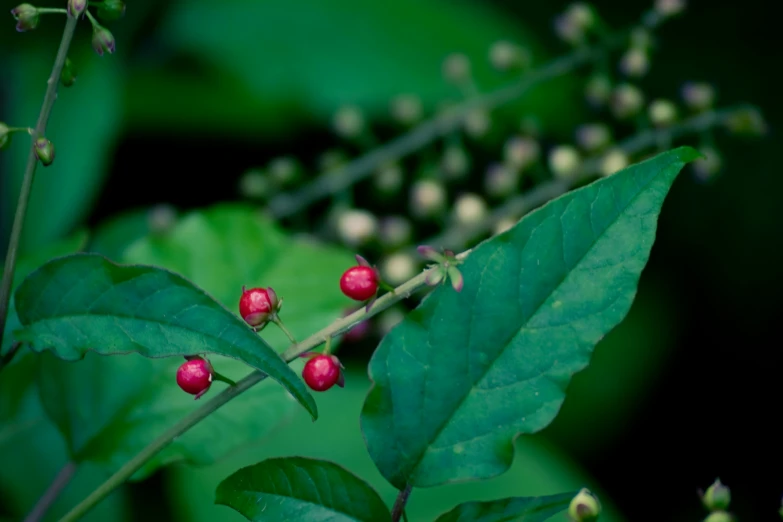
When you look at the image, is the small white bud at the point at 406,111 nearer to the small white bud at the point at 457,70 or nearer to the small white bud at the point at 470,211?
the small white bud at the point at 457,70

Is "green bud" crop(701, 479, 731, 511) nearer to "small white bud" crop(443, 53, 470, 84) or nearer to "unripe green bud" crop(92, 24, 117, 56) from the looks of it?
"unripe green bud" crop(92, 24, 117, 56)

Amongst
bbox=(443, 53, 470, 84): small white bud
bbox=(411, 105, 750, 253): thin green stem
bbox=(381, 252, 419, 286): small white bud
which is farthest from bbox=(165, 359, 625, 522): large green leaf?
bbox=(443, 53, 470, 84): small white bud

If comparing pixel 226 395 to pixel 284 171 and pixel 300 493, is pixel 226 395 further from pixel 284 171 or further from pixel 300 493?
pixel 284 171

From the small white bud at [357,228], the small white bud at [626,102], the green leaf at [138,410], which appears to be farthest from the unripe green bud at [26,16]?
the small white bud at [626,102]

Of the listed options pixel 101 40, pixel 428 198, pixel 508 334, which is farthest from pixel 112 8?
pixel 428 198

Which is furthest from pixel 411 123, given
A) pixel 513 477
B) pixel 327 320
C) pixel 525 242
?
pixel 525 242

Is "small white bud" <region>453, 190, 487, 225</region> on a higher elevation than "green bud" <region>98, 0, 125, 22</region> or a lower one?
lower
